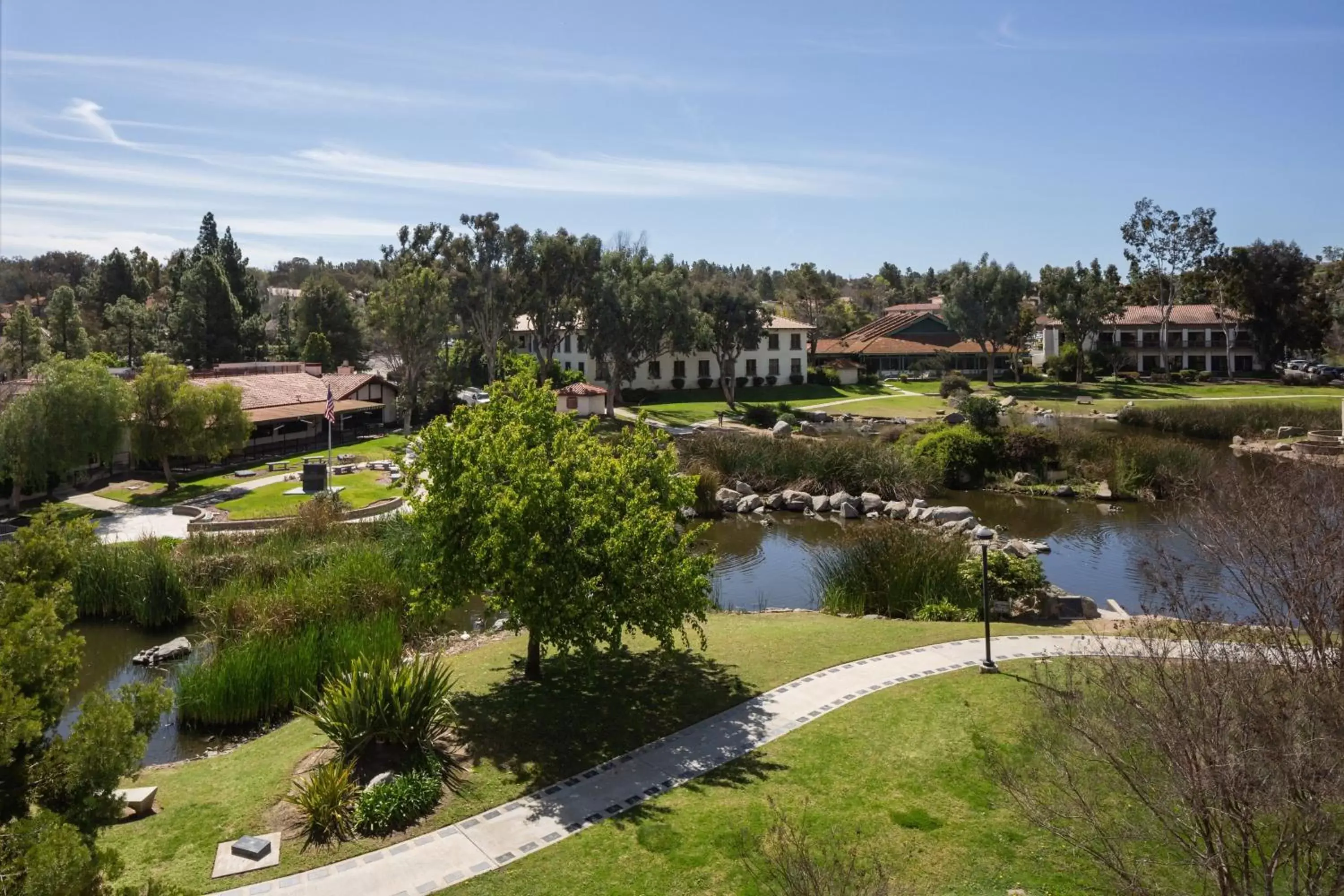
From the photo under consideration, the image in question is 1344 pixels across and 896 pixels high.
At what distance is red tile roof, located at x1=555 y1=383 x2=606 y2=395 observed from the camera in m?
54.2

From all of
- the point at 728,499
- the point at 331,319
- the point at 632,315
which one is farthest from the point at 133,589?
the point at 331,319

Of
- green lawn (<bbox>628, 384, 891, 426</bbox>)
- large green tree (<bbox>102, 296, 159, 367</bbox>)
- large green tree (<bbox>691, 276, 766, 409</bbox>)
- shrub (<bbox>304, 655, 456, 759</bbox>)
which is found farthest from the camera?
large green tree (<bbox>102, 296, 159, 367</bbox>)

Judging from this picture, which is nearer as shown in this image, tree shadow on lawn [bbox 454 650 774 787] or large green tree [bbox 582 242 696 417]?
tree shadow on lawn [bbox 454 650 774 787]

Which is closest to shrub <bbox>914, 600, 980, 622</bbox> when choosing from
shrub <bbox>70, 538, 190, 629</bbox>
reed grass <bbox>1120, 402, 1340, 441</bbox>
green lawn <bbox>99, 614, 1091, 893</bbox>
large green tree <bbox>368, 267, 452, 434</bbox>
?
green lawn <bbox>99, 614, 1091, 893</bbox>

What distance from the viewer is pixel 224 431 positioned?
35.0 m

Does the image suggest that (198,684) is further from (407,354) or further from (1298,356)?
(1298,356)

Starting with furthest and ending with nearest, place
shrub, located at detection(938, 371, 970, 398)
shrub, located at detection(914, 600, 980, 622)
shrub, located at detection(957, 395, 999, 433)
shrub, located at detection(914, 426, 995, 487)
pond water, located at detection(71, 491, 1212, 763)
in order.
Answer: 1. shrub, located at detection(938, 371, 970, 398)
2. shrub, located at detection(957, 395, 999, 433)
3. shrub, located at detection(914, 426, 995, 487)
4. shrub, located at detection(914, 600, 980, 622)
5. pond water, located at detection(71, 491, 1212, 763)

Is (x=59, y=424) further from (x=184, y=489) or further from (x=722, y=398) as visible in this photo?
(x=722, y=398)

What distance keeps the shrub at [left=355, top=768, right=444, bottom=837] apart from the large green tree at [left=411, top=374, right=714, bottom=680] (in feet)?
7.94

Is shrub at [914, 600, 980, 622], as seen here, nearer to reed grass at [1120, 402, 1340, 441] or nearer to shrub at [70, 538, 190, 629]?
shrub at [70, 538, 190, 629]

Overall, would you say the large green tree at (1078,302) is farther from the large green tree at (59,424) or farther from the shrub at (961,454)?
Result: the large green tree at (59,424)

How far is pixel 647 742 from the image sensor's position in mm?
12203

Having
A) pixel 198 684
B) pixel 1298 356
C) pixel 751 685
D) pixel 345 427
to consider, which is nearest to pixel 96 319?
pixel 345 427

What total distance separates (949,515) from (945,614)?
492 inches
